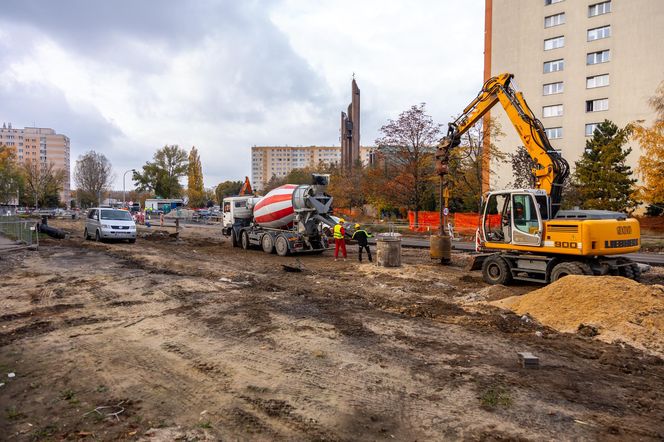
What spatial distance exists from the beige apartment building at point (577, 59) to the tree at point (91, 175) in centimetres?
6137

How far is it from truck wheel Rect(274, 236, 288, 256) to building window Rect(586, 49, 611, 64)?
40592 millimetres

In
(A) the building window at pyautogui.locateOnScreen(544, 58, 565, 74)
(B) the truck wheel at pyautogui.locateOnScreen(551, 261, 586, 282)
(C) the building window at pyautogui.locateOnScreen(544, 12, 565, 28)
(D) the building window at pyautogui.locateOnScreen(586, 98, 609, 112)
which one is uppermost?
(C) the building window at pyautogui.locateOnScreen(544, 12, 565, 28)

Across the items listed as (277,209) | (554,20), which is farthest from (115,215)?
(554,20)

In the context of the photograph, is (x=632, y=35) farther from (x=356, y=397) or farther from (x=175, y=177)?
(x=175, y=177)

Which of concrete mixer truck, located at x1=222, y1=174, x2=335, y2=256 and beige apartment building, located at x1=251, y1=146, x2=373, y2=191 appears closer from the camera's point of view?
concrete mixer truck, located at x1=222, y1=174, x2=335, y2=256

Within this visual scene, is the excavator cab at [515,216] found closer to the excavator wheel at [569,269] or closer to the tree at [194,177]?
the excavator wheel at [569,269]

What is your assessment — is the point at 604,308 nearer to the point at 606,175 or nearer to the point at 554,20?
the point at 606,175

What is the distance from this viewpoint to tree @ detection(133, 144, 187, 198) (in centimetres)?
7744

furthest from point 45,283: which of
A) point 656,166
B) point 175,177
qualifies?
point 175,177

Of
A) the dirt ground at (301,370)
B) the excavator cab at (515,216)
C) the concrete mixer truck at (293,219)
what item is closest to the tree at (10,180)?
the concrete mixer truck at (293,219)

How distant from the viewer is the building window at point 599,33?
1650 inches

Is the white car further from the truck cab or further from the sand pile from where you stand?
the sand pile

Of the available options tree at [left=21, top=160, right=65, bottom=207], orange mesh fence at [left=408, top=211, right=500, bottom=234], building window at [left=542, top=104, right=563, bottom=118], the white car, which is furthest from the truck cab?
tree at [left=21, top=160, right=65, bottom=207]

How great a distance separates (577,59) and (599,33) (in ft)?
9.32
